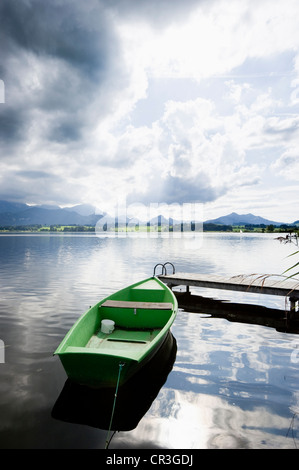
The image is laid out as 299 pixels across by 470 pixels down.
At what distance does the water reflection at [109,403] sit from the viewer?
5584 millimetres

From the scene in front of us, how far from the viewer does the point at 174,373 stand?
304 inches

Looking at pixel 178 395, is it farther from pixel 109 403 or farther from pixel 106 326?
pixel 106 326

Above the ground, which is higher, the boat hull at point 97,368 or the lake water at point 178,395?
the boat hull at point 97,368

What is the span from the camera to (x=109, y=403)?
19.9ft

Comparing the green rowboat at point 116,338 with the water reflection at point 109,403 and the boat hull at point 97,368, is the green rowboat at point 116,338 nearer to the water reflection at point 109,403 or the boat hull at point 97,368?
the boat hull at point 97,368

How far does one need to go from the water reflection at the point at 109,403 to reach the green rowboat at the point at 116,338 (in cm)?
55

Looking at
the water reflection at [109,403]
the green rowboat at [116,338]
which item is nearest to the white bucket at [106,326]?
the green rowboat at [116,338]

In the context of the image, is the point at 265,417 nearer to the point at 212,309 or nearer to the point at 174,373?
the point at 174,373

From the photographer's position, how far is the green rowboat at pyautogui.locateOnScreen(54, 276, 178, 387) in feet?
18.0

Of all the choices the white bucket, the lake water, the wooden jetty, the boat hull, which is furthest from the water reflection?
the wooden jetty

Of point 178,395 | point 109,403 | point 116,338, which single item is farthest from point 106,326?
point 178,395
